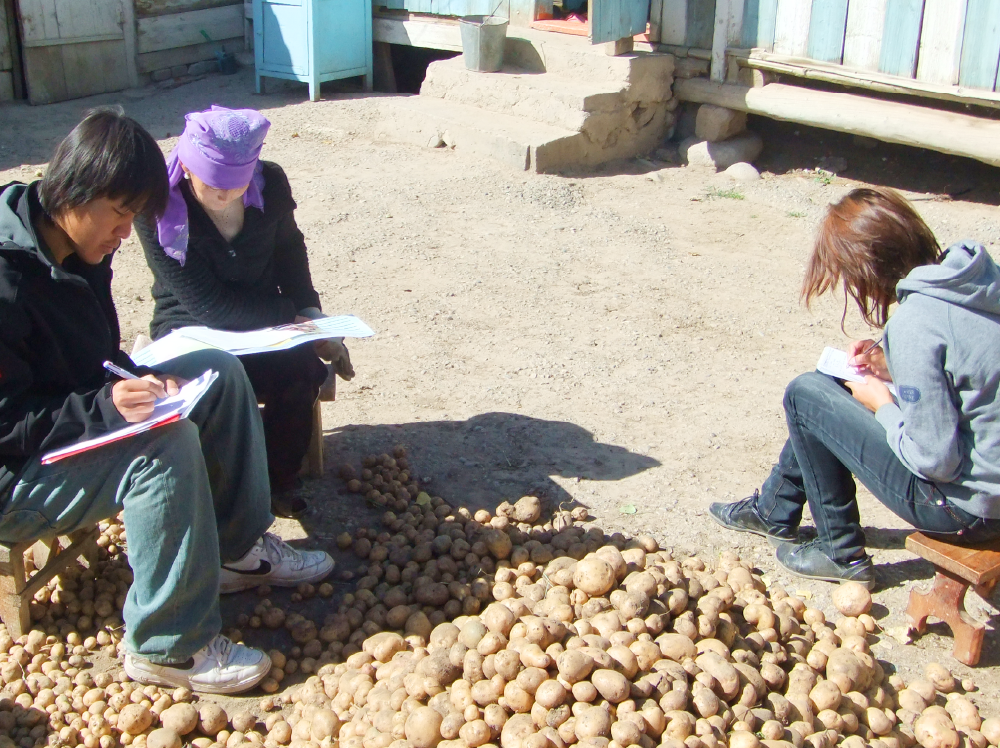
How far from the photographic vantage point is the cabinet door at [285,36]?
31.2 feet

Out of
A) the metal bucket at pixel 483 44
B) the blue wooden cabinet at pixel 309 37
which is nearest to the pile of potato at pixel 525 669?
the metal bucket at pixel 483 44

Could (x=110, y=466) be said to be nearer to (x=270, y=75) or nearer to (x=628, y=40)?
(x=628, y=40)

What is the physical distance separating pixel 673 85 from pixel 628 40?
56 cm

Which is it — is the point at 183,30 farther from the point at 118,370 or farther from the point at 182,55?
the point at 118,370

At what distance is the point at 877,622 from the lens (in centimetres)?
312

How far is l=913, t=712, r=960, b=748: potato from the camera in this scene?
2529 millimetres

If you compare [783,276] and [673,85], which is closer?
[783,276]

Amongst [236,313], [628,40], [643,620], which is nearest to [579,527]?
[643,620]

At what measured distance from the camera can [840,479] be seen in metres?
3.18

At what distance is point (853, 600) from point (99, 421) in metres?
2.25

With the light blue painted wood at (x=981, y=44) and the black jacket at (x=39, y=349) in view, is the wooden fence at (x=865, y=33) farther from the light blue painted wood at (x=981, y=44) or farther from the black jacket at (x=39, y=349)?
the black jacket at (x=39, y=349)

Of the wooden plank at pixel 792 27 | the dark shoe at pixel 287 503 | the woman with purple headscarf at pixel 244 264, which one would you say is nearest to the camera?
the woman with purple headscarf at pixel 244 264

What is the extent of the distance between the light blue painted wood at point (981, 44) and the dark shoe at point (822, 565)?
4790mm

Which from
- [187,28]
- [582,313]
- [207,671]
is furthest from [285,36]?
[207,671]
